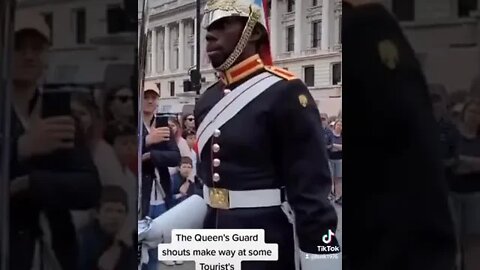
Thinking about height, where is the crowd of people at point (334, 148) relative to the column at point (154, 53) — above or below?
below

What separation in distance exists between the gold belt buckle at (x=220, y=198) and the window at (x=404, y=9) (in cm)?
118

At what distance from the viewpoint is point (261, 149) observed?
376cm

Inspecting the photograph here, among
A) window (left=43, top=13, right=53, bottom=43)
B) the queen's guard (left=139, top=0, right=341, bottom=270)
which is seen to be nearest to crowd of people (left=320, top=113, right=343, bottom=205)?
the queen's guard (left=139, top=0, right=341, bottom=270)

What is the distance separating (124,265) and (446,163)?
164 centimetres

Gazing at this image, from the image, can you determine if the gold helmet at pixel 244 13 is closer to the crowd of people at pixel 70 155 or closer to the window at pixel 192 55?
the window at pixel 192 55

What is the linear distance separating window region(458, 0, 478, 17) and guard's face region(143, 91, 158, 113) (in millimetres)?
1506

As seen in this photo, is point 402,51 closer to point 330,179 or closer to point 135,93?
point 330,179

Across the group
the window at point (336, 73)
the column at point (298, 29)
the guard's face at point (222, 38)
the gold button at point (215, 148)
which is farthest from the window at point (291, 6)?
the gold button at point (215, 148)

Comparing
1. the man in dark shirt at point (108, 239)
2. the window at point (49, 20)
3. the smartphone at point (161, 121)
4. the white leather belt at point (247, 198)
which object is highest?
the window at point (49, 20)

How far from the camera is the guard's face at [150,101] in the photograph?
3.82 m

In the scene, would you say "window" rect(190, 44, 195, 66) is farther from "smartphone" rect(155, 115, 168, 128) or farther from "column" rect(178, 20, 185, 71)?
"smartphone" rect(155, 115, 168, 128)

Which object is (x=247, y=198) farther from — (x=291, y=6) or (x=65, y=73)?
(x=65, y=73)

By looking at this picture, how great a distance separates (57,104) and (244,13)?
101cm

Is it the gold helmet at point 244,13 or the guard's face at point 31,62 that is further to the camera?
the guard's face at point 31,62
